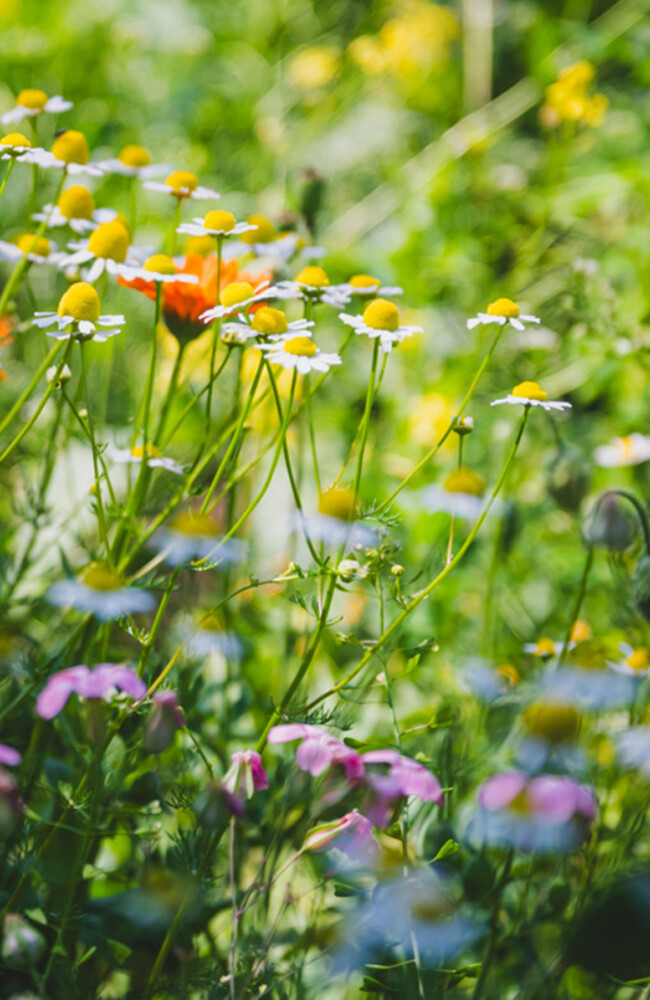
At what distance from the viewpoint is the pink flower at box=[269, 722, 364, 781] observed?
0.42m

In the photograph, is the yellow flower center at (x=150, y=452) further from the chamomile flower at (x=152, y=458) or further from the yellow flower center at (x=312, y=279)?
the yellow flower center at (x=312, y=279)

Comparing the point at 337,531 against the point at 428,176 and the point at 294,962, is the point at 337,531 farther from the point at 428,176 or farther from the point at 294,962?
the point at 428,176

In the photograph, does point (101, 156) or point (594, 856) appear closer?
point (594, 856)

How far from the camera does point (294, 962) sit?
1.81ft

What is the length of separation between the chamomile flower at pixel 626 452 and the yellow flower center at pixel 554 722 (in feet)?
1.76

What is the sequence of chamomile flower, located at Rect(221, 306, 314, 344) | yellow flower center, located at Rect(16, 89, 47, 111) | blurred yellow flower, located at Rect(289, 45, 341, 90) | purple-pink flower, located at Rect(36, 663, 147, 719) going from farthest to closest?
blurred yellow flower, located at Rect(289, 45, 341, 90) < yellow flower center, located at Rect(16, 89, 47, 111) < chamomile flower, located at Rect(221, 306, 314, 344) < purple-pink flower, located at Rect(36, 663, 147, 719)

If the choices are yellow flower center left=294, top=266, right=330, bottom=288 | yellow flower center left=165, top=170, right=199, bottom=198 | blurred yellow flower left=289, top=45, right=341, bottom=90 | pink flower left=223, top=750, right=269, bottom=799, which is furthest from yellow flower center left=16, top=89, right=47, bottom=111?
blurred yellow flower left=289, top=45, right=341, bottom=90

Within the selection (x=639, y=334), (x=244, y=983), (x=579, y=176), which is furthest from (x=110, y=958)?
(x=579, y=176)

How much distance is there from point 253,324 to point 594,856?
1.21 ft

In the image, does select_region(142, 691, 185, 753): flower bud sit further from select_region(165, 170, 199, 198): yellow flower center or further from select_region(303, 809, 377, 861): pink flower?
select_region(165, 170, 199, 198): yellow flower center

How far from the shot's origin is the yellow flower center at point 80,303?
0.48m

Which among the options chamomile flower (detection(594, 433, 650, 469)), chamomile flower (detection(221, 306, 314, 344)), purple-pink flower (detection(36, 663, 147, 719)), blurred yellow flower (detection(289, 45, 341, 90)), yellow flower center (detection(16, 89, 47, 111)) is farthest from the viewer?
blurred yellow flower (detection(289, 45, 341, 90))

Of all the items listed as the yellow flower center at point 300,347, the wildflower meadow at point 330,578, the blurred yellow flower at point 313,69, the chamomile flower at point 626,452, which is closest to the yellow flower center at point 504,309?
the wildflower meadow at point 330,578

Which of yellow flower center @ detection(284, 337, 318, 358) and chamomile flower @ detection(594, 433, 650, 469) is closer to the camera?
yellow flower center @ detection(284, 337, 318, 358)
